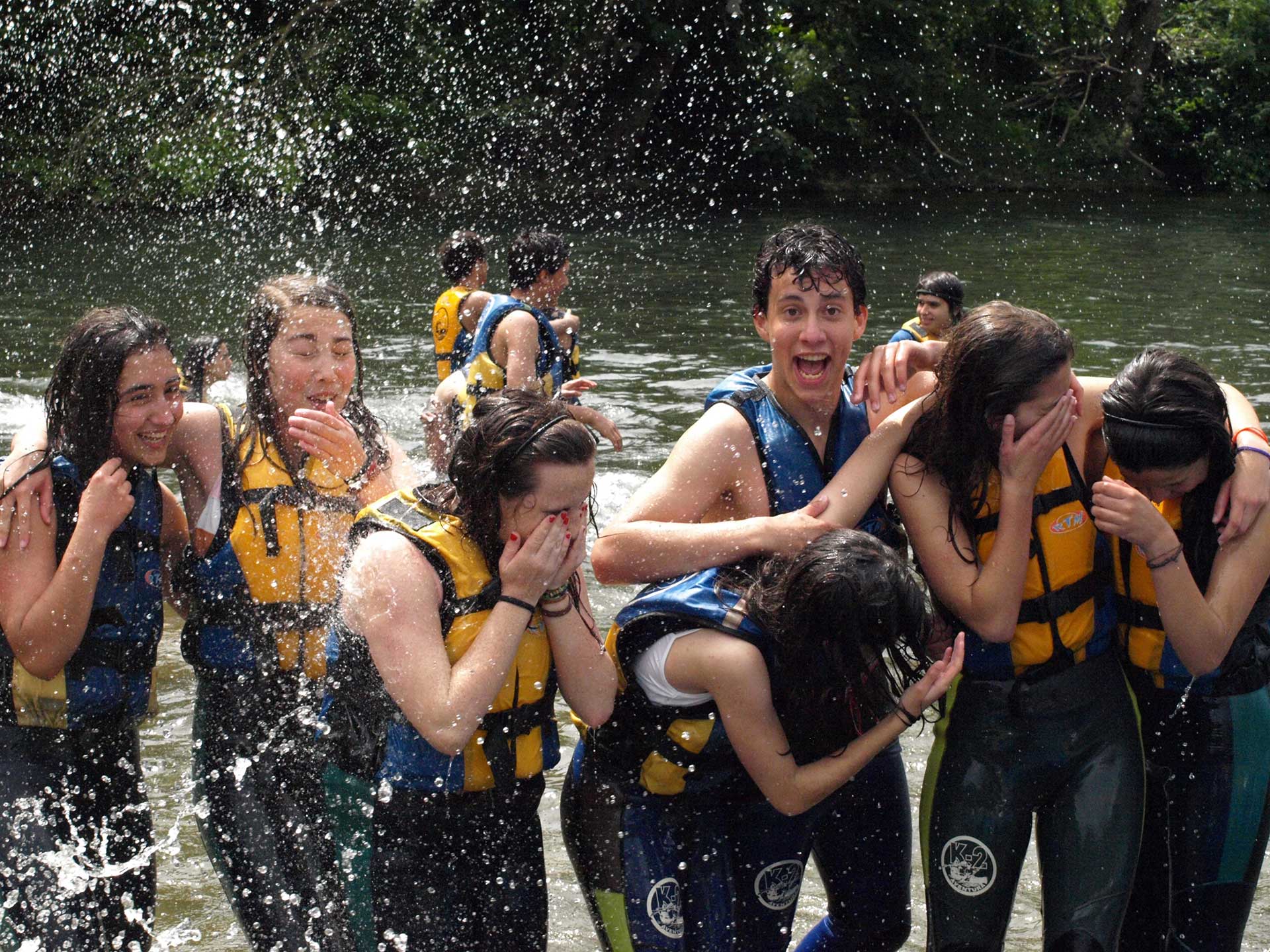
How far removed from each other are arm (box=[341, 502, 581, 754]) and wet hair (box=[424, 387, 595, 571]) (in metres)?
0.10

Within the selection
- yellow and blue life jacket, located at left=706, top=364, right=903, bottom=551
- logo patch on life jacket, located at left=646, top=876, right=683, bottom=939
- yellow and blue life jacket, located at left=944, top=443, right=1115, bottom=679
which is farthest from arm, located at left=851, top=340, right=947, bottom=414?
logo patch on life jacket, located at left=646, top=876, right=683, bottom=939

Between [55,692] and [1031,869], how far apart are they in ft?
11.0

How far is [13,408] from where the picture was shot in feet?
39.1

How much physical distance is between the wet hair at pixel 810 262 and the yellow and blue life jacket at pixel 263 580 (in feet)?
4.29

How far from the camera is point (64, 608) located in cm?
335

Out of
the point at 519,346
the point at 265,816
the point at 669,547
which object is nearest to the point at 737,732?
the point at 669,547

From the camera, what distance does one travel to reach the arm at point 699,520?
333 cm

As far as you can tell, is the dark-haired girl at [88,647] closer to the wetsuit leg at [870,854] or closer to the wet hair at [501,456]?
the wet hair at [501,456]

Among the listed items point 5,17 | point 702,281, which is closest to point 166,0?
point 5,17

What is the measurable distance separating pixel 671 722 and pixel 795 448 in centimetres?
77

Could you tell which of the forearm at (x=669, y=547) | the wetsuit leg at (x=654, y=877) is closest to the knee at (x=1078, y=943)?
the wetsuit leg at (x=654, y=877)

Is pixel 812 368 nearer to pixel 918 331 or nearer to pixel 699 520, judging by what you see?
pixel 699 520

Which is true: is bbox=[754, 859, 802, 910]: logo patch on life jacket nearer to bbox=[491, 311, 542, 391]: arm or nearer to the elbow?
the elbow

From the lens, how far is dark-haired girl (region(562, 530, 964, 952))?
317 cm
